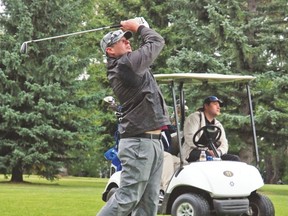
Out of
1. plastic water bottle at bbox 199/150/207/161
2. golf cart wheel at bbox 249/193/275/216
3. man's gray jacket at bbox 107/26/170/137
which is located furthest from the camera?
plastic water bottle at bbox 199/150/207/161

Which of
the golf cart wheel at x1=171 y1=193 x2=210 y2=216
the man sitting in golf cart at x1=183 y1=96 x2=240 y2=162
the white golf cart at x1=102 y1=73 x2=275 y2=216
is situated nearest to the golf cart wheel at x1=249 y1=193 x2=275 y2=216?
the white golf cart at x1=102 y1=73 x2=275 y2=216

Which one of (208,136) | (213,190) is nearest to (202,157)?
(208,136)

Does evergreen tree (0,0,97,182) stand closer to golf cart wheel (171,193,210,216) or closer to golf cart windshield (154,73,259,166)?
golf cart windshield (154,73,259,166)

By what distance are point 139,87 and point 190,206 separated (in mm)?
3008

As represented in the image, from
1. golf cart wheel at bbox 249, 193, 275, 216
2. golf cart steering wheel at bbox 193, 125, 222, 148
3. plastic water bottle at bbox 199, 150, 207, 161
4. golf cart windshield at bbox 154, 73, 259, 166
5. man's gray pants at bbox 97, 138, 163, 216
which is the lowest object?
golf cart wheel at bbox 249, 193, 275, 216

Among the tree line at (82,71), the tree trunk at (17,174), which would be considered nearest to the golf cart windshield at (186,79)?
the tree line at (82,71)

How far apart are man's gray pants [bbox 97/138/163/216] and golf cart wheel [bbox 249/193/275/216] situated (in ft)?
11.0

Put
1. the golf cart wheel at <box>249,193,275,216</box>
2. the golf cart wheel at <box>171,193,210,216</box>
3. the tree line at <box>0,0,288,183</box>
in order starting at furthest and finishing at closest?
1. the tree line at <box>0,0,288,183</box>
2. the golf cart wheel at <box>249,193,275,216</box>
3. the golf cart wheel at <box>171,193,210,216</box>

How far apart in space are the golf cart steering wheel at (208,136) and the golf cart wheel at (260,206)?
0.81m

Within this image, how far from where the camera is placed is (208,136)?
8.23 m

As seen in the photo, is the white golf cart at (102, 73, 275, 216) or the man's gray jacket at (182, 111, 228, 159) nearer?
the white golf cart at (102, 73, 275, 216)

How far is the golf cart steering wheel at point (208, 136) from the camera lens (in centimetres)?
816

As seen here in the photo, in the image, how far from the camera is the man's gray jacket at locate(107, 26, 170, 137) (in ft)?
15.3

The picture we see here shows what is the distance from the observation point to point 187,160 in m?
8.16
